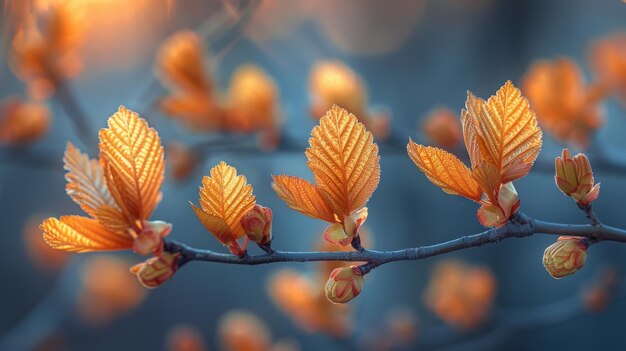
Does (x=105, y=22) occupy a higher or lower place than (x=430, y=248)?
higher

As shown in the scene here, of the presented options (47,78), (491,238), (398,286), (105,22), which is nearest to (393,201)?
(398,286)

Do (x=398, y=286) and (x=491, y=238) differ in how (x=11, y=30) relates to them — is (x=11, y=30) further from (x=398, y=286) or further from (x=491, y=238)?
(x=398, y=286)

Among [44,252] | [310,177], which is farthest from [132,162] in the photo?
[310,177]

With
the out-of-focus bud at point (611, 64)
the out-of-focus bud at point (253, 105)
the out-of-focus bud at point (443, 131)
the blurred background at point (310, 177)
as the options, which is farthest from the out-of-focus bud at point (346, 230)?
the blurred background at point (310, 177)

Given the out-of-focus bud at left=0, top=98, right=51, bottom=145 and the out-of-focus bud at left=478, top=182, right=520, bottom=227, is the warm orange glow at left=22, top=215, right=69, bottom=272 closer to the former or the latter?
the out-of-focus bud at left=0, top=98, right=51, bottom=145

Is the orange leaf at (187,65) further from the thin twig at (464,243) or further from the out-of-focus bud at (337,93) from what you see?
the thin twig at (464,243)

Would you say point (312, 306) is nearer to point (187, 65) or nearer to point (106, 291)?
point (187, 65)
